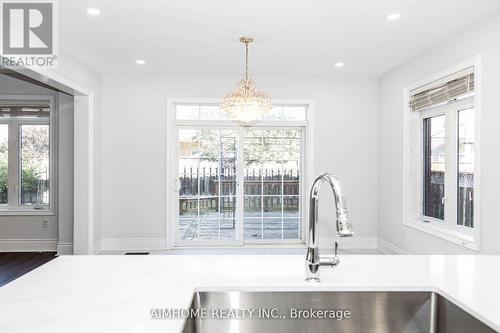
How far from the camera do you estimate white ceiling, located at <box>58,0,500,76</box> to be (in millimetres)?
2885

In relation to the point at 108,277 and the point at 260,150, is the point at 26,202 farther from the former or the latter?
the point at 108,277


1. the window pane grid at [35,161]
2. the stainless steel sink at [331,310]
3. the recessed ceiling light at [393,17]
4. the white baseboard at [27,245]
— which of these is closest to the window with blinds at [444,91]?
the recessed ceiling light at [393,17]

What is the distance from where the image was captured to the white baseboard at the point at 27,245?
5.10 metres

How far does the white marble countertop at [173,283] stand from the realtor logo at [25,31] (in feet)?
8.20

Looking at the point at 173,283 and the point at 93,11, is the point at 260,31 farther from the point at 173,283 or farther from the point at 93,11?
the point at 173,283

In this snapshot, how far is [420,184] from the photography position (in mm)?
4355

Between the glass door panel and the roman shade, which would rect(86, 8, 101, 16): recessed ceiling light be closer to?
the glass door panel

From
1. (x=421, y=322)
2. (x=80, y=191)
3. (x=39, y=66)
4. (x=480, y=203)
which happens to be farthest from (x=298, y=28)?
(x=80, y=191)

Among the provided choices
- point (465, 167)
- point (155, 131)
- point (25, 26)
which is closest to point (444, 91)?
point (465, 167)

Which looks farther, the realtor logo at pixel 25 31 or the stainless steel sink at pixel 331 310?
the realtor logo at pixel 25 31

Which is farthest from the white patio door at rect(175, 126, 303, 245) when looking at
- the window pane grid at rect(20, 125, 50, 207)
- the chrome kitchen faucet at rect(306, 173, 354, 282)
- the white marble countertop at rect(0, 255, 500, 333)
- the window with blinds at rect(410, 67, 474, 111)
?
the chrome kitchen faucet at rect(306, 173, 354, 282)

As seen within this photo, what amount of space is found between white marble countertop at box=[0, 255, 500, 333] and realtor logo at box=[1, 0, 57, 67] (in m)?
2.50

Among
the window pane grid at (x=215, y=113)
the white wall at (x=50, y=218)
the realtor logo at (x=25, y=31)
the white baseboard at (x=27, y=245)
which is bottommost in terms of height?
the white baseboard at (x=27, y=245)

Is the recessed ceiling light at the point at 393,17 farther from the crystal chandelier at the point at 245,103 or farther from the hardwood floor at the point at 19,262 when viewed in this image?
the hardwood floor at the point at 19,262
